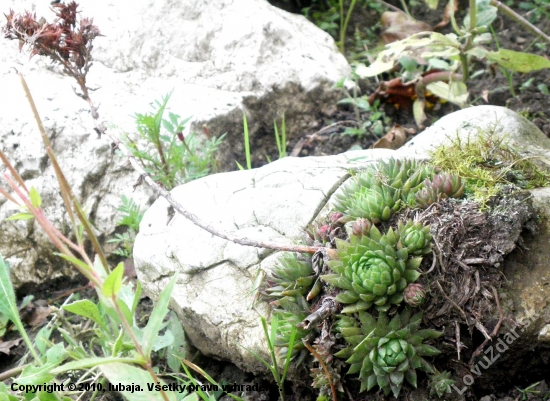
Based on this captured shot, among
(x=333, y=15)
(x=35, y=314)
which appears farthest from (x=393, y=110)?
(x=35, y=314)

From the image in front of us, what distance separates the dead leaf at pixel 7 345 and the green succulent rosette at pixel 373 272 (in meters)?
1.98

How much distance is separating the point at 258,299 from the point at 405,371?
730 mm

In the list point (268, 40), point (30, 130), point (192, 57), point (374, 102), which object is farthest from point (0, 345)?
point (374, 102)

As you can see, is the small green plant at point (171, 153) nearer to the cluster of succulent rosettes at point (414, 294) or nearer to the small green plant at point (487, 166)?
the small green plant at point (487, 166)

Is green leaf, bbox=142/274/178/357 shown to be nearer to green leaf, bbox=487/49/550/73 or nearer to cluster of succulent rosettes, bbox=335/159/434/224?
cluster of succulent rosettes, bbox=335/159/434/224

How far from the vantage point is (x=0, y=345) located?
317 cm

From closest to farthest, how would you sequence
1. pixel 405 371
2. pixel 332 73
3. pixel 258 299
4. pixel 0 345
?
pixel 405 371 < pixel 258 299 < pixel 0 345 < pixel 332 73

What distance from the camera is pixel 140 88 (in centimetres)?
388

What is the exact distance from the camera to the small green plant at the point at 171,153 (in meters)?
3.17

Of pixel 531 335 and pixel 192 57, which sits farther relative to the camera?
pixel 192 57

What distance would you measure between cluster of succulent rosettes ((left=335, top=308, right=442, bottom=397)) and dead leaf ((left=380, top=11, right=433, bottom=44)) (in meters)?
3.07

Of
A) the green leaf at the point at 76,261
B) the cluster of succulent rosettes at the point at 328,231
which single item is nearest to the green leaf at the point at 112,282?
the green leaf at the point at 76,261

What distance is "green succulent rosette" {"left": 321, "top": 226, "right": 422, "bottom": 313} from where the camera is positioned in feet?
6.97

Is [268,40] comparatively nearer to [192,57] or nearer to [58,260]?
[192,57]
